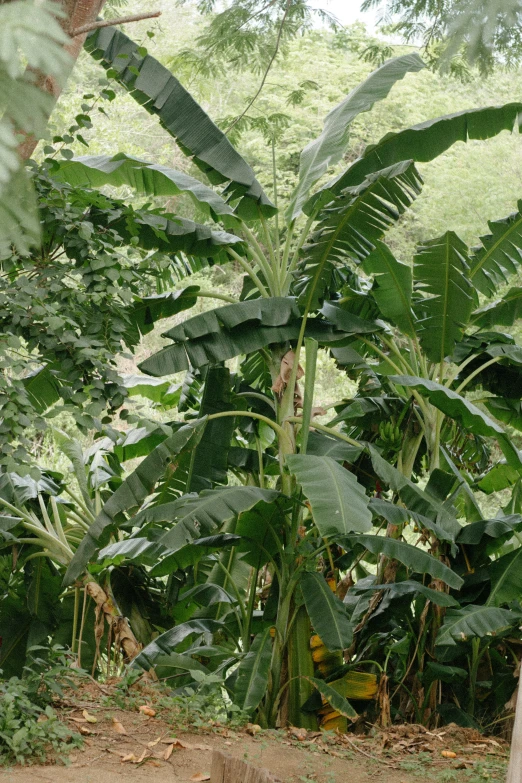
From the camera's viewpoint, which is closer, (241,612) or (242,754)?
(242,754)

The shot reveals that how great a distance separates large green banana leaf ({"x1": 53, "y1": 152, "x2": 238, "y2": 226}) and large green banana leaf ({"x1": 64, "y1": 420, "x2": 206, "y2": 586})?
1.50 meters

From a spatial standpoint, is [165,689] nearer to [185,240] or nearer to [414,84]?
[185,240]

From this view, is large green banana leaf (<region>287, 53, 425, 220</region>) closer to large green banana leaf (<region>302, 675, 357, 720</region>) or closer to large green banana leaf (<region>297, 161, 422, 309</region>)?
large green banana leaf (<region>297, 161, 422, 309</region>)

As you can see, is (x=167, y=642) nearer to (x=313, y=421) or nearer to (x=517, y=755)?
(x=313, y=421)

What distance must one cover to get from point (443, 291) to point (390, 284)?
38 centimetres

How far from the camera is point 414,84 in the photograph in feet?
61.9

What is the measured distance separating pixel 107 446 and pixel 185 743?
3.75 metres

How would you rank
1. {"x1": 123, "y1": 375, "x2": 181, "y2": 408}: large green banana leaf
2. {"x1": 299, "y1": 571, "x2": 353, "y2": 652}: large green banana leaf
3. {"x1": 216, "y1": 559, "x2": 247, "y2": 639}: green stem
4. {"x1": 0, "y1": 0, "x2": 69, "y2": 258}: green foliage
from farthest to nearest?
{"x1": 123, "y1": 375, "x2": 181, "y2": 408}: large green banana leaf → {"x1": 216, "y1": 559, "x2": 247, "y2": 639}: green stem → {"x1": 299, "y1": 571, "x2": 353, "y2": 652}: large green banana leaf → {"x1": 0, "y1": 0, "x2": 69, "y2": 258}: green foliage

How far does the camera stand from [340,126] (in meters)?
5.50

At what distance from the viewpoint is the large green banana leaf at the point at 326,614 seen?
4391mm

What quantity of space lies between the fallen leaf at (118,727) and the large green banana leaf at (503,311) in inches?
158

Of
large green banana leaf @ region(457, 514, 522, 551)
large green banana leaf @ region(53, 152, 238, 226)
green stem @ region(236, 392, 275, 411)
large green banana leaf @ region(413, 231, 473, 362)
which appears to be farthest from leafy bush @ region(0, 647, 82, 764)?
large green banana leaf @ region(413, 231, 473, 362)

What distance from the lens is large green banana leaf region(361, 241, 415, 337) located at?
214 inches

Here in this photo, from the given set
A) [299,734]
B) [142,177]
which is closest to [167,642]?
[299,734]
